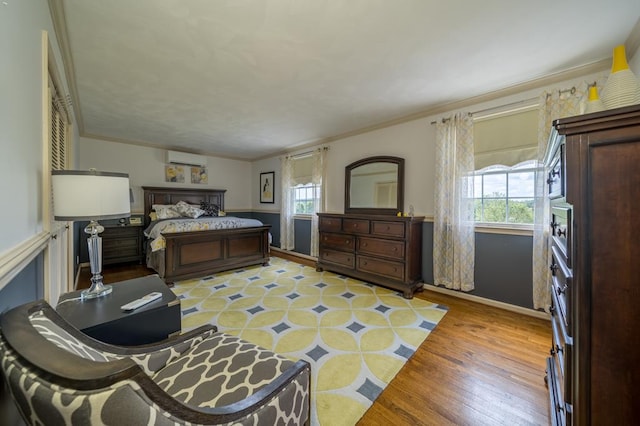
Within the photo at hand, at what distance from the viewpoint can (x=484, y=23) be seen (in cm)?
168

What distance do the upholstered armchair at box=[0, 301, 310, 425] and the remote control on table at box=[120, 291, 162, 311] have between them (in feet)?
1.05

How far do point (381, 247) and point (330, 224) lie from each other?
0.97m

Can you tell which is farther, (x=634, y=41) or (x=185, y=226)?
(x=185, y=226)

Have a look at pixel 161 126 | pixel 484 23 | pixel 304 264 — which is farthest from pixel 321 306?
pixel 161 126

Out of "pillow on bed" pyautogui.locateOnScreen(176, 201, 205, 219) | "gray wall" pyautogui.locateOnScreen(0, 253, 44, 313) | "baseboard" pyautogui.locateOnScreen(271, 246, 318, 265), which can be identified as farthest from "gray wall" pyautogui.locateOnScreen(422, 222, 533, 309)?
"pillow on bed" pyautogui.locateOnScreen(176, 201, 205, 219)

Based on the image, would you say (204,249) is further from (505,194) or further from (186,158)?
(505,194)

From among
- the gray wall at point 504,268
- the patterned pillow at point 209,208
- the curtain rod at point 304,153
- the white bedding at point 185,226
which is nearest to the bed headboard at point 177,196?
the patterned pillow at point 209,208

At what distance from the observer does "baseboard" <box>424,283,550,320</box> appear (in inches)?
98.4

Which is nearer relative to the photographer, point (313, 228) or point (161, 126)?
point (161, 126)

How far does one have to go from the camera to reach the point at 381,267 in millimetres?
3283

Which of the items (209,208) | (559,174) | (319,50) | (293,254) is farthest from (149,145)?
(559,174)

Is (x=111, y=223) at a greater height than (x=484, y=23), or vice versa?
(x=484, y=23)

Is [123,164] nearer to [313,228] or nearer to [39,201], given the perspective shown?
[313,228]

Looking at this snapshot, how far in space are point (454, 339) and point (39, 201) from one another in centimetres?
304
